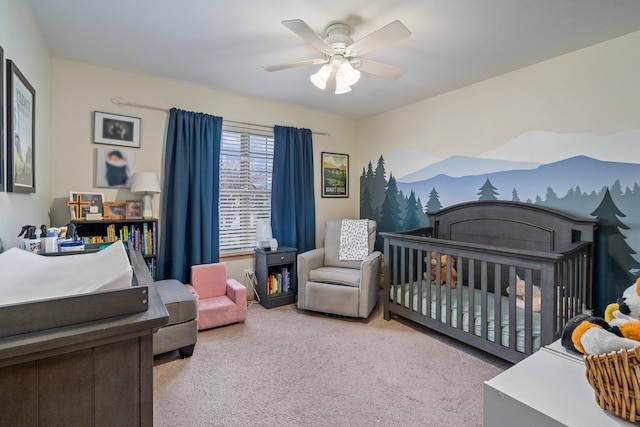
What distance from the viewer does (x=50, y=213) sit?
8.52 feet

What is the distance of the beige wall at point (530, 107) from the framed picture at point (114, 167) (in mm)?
3031

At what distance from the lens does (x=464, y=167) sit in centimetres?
324

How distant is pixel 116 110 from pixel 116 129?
182 millimetres

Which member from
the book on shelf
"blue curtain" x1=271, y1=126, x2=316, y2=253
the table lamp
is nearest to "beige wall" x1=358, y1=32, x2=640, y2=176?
"blue curtain" x1=271, y1=126, x2=316, y2=253

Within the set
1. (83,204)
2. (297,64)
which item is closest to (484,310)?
(297,64)

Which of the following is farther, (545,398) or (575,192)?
(575,192)

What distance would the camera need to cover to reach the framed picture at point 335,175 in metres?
4.26

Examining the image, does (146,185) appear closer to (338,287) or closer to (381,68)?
(338,287)

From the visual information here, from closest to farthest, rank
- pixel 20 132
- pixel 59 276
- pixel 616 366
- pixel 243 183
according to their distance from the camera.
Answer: pixel 616 366 < pixel 59 276 < pixel 20 132 < pixel 243 183

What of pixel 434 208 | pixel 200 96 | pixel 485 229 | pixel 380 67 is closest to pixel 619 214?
pixel 485 229

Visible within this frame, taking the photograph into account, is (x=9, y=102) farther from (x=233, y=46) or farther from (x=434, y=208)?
(x=434, y=208)

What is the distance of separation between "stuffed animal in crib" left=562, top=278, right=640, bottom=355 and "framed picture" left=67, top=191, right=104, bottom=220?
3.25 m

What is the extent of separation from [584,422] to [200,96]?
366 centimetres

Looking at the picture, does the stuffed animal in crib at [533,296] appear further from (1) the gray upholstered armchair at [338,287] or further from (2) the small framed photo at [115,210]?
(2) the small framed photo at [115,210]
